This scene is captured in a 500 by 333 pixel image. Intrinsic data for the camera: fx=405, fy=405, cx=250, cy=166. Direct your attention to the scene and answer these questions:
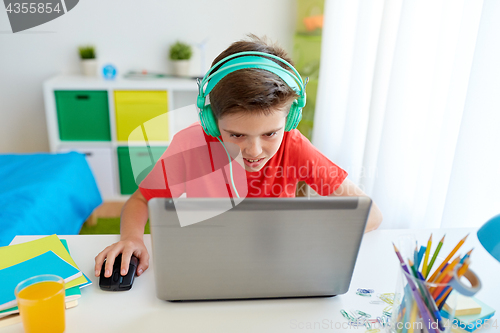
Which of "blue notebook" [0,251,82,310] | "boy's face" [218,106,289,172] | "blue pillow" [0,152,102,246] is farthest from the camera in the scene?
"blue pillow" [0,152,102,246]

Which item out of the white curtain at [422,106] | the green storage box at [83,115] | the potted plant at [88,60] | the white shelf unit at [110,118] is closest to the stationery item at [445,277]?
the white curtain at [422,106]

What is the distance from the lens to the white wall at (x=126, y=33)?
2641 millimetres

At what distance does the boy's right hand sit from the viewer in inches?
30.4

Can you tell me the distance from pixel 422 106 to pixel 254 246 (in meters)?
1.06

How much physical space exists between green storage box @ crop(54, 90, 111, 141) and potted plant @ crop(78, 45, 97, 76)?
25 cm

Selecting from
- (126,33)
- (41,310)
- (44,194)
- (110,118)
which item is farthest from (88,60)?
(41,310)

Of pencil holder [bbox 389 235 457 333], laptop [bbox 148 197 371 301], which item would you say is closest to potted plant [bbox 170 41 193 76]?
laptop [bbox 148 197 371 301]

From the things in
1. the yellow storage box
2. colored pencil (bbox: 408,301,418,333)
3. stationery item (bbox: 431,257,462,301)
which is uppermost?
stationery item (bbox: 431,257,462,301)

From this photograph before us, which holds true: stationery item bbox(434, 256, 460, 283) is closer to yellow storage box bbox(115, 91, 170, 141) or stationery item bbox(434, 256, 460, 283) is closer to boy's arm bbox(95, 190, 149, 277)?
boy's arm bbox(95, 190, 149, 277)

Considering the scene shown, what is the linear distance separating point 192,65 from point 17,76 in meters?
1.18

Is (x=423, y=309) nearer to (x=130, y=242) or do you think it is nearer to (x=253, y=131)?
(x=253, y=131)

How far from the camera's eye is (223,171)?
113cm

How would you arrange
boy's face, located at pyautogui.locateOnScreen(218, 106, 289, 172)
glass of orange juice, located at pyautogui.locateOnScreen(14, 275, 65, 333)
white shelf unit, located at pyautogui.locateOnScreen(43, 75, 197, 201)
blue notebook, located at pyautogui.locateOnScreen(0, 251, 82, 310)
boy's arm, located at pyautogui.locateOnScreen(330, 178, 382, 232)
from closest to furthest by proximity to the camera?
glass of orange juice, located at pyautogui.locateOnScreen(14, 275, 65, 333) < blue notebook, located at pyautogui.locateOnScreen(0, 251, 82, 310) < boy's face, located at pyautogui.locateOnScreen(218, 106, 289, 172) < boy's arm, located at pyautogui.locateOnScreen(330, 178, 382, 232) < white shelf unit, located at pyautogui.locateOnScreen(43, 75, 197, 201)

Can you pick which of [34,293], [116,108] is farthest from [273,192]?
[116,108]
